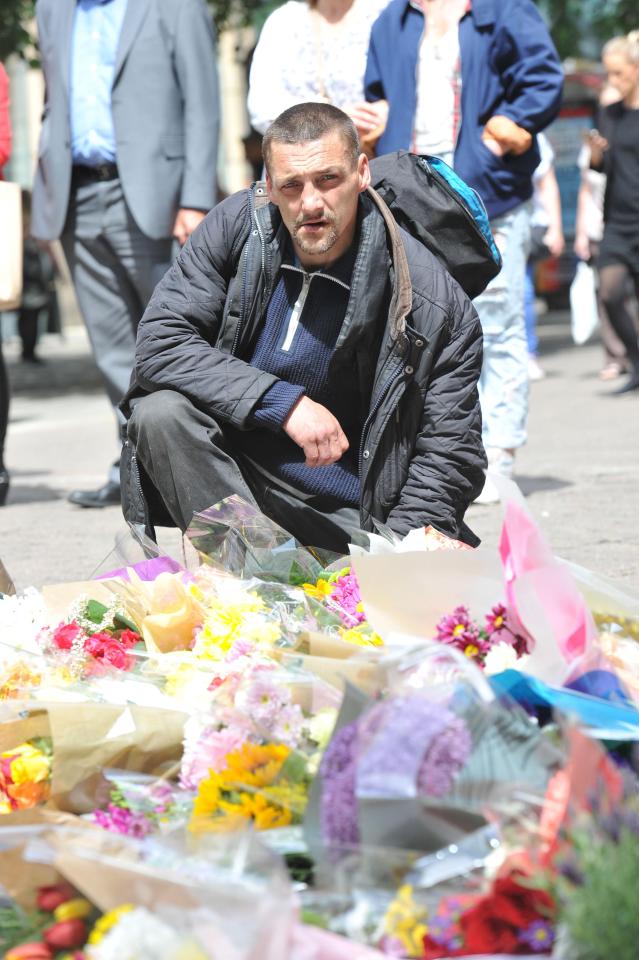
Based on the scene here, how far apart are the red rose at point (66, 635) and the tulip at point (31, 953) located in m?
1.05

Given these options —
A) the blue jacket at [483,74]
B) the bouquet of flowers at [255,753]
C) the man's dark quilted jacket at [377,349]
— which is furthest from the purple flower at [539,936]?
the blue jacket at [483,74]

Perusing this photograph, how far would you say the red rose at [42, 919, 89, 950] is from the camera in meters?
2.14

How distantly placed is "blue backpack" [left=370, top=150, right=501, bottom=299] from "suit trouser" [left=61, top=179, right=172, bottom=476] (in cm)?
239

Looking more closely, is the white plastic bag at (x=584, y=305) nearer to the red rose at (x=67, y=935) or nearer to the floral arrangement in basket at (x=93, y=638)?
the floral arrangement in basket at (x=93, y=638)

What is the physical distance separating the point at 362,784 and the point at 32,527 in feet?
14.5

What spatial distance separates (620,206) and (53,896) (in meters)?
8.98

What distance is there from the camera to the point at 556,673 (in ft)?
8.41

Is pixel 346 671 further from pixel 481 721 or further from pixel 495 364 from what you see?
pixel 495 364

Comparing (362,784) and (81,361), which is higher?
(362,784)

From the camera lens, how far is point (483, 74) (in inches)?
233

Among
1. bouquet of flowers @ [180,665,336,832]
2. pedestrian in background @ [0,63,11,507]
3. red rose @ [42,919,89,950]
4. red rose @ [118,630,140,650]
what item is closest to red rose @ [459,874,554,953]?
bouquet of flowers @ [180,665,336,832]

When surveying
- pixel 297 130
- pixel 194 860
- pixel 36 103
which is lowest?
pixel 36 103

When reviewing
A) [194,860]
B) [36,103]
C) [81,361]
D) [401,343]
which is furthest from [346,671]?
[36,103]

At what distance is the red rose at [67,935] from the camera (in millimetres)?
2145
